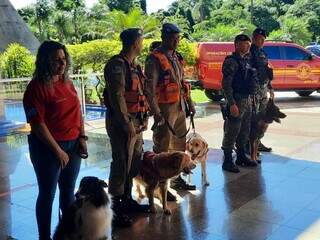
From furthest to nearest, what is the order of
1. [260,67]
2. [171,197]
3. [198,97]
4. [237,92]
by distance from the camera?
1. [198,97]
2. [260,67]
3. [237,92]
4. [171,197]

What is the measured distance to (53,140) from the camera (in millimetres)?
3262

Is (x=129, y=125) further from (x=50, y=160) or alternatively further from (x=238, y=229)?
(x=238, y=229)

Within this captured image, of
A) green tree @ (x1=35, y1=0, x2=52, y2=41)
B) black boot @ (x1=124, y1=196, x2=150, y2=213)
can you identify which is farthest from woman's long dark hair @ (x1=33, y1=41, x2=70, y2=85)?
green tree @ (x1=35, y1=0, x2=52, y2=41)

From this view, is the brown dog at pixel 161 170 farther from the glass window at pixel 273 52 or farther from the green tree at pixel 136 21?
the green tree at pixel 136 21

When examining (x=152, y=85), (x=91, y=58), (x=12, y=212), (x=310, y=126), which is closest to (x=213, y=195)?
(x=152, y=85)

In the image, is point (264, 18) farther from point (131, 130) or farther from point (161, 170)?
point (131, 130)

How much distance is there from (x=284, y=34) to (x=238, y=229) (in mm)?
38460

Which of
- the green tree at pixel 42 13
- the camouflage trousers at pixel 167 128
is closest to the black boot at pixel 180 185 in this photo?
the camouflage trousers at pixel 167 128

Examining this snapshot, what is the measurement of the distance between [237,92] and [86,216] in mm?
3391

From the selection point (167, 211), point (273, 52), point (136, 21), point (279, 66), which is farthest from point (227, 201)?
point (136, 21)

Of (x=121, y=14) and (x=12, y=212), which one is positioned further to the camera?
(x=121, y=14)

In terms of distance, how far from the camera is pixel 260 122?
262 inches

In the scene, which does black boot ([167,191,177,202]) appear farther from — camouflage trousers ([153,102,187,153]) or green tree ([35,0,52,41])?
green tree ([35,0,52,41])

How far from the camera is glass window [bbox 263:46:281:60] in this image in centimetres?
1516
